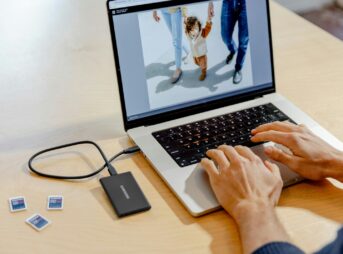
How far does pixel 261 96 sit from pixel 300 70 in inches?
9.4

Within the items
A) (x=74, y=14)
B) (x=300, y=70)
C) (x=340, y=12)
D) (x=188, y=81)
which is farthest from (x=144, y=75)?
(x=340, y=12)

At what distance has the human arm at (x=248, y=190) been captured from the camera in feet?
3.22

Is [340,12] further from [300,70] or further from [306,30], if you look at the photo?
[300,70]

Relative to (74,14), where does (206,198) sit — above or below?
below

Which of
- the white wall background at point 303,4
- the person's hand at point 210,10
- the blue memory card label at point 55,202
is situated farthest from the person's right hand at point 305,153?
the white wall background at point 303,4

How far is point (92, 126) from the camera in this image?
1.33 meters

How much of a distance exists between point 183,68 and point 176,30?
0.27ft

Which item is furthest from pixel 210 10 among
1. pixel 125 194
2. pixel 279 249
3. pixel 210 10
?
pixel 279 249

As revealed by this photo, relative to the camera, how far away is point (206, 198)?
1082mm

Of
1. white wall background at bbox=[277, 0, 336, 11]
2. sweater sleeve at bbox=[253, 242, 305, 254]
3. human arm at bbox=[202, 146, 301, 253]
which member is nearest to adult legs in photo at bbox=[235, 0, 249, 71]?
human arm at bbox=[202, 146, 301, 253]

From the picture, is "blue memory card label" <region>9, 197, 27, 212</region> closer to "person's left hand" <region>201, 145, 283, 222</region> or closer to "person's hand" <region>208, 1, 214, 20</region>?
"person's left hand" <region>201, 145, 283, 222</region>

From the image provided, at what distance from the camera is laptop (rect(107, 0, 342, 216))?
1.21 metres

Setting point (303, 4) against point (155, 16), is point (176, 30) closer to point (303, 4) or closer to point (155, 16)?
point (155, 16)

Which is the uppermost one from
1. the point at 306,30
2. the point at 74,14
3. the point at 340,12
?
the point at 74,14
